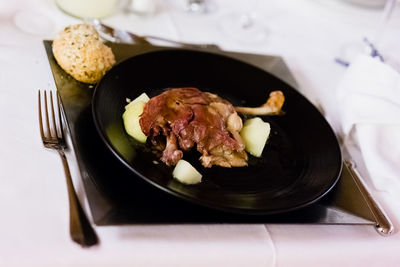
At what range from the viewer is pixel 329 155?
973 mm

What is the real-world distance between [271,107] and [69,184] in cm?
51

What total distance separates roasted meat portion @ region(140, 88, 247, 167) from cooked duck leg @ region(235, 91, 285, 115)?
0.43 feet

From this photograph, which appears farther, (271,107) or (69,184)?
(271,107)

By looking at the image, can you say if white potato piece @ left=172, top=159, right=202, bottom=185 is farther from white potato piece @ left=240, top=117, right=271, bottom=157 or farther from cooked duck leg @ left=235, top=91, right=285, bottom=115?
cooked duck leg @ left=235, top=91, right=285, bottom=115

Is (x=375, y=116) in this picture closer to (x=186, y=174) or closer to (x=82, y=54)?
(x=186, y=174)

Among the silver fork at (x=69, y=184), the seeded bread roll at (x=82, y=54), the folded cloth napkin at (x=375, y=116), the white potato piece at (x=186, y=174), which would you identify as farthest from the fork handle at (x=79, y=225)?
the folded cloth napkin at (x=375, y=116)

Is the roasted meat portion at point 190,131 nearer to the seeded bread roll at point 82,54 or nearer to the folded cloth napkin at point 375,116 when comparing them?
the seeded bread roll at point 82,54

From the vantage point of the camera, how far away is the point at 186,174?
82cm

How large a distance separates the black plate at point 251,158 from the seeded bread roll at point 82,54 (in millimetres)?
48

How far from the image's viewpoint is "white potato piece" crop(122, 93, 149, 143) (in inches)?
34.8

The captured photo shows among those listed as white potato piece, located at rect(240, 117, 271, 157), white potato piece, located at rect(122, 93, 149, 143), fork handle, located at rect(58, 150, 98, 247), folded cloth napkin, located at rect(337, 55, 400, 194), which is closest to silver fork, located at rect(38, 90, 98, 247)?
fork handle, located at rect(58, 150, 98, 247)

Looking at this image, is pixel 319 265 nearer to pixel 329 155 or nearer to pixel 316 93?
pixel 329 155

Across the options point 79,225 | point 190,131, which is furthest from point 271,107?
point 79,225

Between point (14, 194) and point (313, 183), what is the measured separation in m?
0.52
